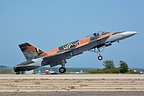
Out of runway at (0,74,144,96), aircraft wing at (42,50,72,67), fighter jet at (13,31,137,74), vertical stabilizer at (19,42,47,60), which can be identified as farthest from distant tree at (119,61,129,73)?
runway at (0,74,144,96)

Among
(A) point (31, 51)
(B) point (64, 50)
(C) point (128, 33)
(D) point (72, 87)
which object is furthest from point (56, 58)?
(D) point (72, 87)

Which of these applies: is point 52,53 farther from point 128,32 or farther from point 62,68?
point 128,32

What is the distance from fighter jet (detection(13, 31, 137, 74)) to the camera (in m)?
38.2

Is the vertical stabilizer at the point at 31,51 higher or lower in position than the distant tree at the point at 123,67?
higher

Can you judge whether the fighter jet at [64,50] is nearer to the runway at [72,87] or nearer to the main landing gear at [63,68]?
the main landing gear at [63,68]

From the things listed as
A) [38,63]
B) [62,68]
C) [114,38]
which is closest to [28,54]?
[38,63]

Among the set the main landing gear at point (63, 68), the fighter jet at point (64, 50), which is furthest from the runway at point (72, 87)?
the main landing gear at point (63, 68)

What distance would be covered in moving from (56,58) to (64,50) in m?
1.27

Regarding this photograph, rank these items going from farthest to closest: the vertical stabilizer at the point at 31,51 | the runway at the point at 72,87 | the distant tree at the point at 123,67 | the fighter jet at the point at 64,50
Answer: the distant tree at the point at 123,67, the vertical stabilizer at the point at 31,51, the fighter jet at the point at 64,50, the runway at the point at 72,87

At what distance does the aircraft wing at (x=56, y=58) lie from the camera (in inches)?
1535

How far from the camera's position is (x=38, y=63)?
133 feet

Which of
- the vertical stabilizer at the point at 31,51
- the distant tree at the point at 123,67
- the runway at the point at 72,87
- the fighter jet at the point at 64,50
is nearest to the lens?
the runway at the point at 72,87

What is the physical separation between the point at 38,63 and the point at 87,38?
6.38 meters

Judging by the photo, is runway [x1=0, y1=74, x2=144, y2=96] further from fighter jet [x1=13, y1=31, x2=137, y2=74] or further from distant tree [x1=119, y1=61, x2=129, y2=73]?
distant tree [x1=119, y1=61, x2=129, y2=73]
